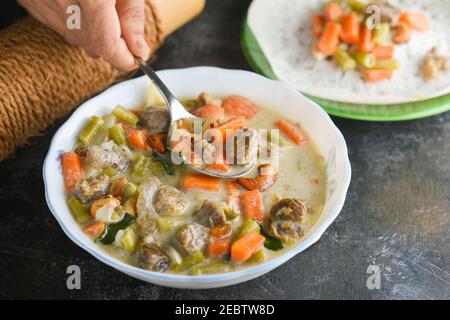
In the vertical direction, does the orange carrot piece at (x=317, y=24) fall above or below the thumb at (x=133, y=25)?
below

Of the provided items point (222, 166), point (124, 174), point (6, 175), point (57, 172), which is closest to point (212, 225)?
point (222, 166)

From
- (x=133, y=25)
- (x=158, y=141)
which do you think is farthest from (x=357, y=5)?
(x=158, y=141)

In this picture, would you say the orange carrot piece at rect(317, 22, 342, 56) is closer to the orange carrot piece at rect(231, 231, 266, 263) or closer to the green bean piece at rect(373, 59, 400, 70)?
the green bean piece at rect(373, 59, 400, 70)

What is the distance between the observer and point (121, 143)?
3619 mm

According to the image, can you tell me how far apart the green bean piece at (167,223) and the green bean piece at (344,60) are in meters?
2.00

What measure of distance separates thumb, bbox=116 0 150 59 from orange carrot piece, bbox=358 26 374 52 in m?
1.70

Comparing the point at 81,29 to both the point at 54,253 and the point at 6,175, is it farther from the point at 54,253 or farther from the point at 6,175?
the point at 54,253

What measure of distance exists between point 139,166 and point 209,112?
62 centimetres

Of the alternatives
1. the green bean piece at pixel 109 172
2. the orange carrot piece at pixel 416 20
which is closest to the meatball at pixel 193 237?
the green bean piece at pixel 109 172

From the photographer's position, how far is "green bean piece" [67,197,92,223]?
10.6ft

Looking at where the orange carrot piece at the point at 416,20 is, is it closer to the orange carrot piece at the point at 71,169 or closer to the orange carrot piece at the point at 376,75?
the orange carrot piece at the point at 376,75

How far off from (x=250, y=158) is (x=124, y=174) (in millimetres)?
759

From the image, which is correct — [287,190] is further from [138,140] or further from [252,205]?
[138,140]

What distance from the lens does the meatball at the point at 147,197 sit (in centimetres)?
320
